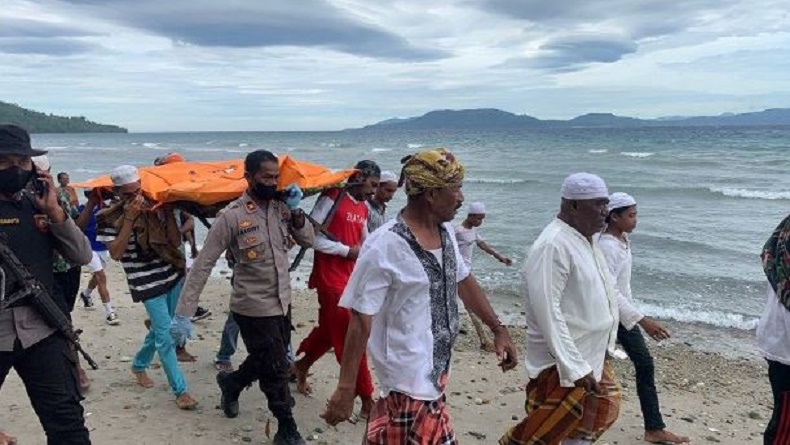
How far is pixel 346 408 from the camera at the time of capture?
334cm

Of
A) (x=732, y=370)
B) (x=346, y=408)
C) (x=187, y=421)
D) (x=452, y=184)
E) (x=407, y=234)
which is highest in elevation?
(x=452, y=184)

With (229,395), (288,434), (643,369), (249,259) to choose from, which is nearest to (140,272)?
(229,395)

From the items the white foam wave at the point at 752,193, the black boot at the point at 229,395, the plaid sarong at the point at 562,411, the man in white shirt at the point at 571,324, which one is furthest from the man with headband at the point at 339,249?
the white foam wave at the point at 752,193

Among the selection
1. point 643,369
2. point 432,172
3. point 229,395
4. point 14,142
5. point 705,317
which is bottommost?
point 705,317

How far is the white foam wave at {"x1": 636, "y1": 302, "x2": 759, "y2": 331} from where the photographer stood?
35.0 feet

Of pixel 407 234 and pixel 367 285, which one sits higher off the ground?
pixel 407 234

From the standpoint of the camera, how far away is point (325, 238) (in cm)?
566

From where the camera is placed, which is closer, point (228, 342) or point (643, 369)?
point (643, 369)

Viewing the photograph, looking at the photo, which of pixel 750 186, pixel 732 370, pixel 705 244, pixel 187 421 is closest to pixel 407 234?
pixel 187 421

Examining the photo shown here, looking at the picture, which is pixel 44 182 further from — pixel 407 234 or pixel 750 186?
pixel 750 186

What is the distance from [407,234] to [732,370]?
6.81 meters

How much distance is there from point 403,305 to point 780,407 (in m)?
2.26

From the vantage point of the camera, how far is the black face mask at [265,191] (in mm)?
4965

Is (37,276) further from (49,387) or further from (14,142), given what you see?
(14,142)
